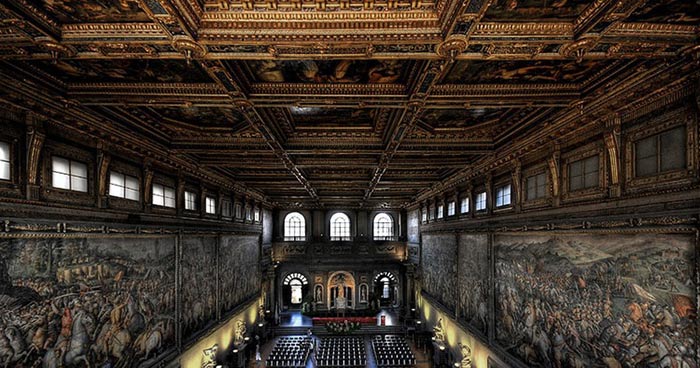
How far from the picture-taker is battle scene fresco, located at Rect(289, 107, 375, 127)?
10227 millimetres

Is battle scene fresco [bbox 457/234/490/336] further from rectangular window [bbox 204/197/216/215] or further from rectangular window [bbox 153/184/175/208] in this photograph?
rectangular window [bbox 204/197/216/215]

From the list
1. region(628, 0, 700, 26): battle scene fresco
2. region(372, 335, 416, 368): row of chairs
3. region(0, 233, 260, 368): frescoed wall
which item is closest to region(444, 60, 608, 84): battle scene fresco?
region(628, 0, 700, 26): battle scene fresco

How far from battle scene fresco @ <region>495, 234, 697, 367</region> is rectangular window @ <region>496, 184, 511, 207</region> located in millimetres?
1633

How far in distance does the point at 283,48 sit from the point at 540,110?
6.64m

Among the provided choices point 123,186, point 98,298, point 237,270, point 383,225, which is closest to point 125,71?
point 123,186

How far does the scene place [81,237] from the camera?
849 centimetres

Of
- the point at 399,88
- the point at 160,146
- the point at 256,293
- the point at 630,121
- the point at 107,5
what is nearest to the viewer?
the point at 107,5

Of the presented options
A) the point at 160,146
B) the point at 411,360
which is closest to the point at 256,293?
the point at 411,360

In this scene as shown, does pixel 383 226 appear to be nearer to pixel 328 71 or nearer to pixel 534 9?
pixel 328 71

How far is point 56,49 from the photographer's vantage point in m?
5.32

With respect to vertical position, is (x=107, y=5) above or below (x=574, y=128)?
above

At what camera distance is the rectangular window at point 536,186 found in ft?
34.0

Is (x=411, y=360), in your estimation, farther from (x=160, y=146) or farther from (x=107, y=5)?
(x=107, y=5)

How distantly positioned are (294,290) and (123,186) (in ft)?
91.2
